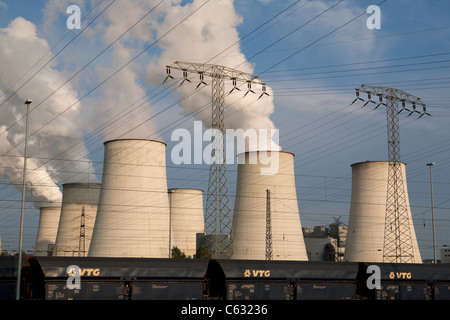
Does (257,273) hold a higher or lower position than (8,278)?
higher

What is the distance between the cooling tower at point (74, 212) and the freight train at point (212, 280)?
33461 mm

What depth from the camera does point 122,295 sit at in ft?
70.3

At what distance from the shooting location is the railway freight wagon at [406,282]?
24656 mm

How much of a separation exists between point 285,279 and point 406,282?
638 centimetres

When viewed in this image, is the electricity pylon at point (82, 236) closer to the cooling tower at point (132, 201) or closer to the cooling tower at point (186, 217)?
the cooling tower at point (186, 217)

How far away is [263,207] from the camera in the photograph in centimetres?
4581

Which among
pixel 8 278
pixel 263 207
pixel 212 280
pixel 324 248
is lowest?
pixel 212 280

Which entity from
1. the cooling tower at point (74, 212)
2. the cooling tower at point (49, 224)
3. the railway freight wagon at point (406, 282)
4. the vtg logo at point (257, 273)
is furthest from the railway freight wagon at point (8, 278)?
the cooling tower at point (49, 224)

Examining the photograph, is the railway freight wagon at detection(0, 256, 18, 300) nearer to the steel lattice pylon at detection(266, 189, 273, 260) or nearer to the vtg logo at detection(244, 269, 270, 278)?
the vtg logo at detection(244, 269, 270, 278)
